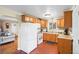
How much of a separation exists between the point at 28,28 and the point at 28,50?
1.01 meters

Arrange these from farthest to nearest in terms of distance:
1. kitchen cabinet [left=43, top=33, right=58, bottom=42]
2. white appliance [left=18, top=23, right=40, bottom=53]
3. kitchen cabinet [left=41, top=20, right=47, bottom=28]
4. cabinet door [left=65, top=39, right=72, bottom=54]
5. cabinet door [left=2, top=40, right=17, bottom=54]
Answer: kitchen cabinet [left=41, top=20, right=47, bottom=28] < kitchen cabinet [left=43, top=33, right=58, bottom=42] < cabinet door [left=2, top=40, right=17, bottom=54] < white appliance [left=18, top=23, right=40, bottom=53] < cabinet door [left=65, top=39, right=72, bottom=54]

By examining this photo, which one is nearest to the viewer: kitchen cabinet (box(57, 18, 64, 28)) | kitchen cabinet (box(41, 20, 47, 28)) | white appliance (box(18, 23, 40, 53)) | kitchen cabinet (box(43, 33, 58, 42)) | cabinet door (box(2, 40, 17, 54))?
white appliance (box(18, 23, 40, 53))

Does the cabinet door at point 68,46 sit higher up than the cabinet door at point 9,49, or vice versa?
the cabinet door at point 68,46

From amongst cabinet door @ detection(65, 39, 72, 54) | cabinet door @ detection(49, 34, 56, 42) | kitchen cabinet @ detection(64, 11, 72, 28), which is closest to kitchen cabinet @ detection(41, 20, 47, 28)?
cabinet door @ detection(49, 34, 56, 42)

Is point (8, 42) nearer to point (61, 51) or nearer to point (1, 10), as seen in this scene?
point (1, 10)

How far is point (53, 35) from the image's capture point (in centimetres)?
621

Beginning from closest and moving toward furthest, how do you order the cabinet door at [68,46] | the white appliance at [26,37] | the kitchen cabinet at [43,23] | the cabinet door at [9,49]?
the cabinet door at [68,46] → the white appliance at [26,37] → the cabinet door at [9,49] → the kitchen cabinet at [43,23]

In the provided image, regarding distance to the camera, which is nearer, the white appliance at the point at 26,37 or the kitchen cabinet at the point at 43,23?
the white appliance at the point at 26,37

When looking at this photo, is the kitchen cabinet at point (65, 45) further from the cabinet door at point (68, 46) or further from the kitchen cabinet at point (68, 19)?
the kitchen cabinet at point (68, 19)

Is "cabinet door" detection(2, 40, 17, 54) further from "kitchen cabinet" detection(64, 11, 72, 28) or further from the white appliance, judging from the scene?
"kitchen cabinet" detection(64, 11, 72, 28)

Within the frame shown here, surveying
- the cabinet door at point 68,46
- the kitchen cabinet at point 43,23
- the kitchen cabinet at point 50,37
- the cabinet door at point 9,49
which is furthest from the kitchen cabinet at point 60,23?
the cabinet door at point 9,49

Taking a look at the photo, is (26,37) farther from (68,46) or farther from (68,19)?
(68,19)
